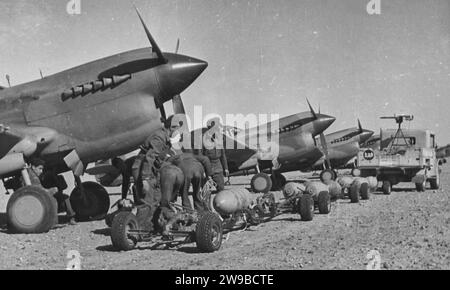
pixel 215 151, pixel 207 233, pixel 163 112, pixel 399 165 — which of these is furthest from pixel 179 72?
pixel 399 165

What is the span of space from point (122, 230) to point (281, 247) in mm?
2549

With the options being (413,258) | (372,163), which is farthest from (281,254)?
(372,163)

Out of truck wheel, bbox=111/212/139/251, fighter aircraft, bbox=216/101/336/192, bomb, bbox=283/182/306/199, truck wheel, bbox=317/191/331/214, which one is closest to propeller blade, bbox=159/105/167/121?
bomb, bbox=283/182/306/199

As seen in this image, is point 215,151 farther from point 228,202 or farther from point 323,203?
point 228,202

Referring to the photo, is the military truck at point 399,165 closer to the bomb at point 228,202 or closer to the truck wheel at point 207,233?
the bomb at point 228,202

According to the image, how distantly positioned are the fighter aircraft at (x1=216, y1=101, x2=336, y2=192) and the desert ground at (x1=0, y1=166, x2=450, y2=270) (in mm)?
10827

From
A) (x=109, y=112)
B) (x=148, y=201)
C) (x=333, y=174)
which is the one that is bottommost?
(x=333, y=174)

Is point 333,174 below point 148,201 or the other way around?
below

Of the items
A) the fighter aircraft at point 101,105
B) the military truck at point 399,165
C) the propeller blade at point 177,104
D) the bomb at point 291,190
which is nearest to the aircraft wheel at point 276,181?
the military truck at point 399,165

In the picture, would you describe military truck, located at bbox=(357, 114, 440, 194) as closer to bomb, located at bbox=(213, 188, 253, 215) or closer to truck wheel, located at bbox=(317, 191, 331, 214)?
truck wheel, located at bbox=(317, 191, 331, 214)

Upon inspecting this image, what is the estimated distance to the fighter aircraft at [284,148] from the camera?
75.0 feet

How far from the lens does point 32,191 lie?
9609mm
